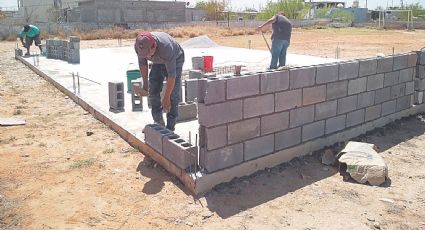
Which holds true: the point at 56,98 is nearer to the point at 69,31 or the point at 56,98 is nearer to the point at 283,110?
the point at 283,110

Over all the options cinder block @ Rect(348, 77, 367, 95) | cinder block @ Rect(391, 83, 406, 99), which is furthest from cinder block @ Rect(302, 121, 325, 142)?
cinder block @ Rect(391, 83, 406, 99)

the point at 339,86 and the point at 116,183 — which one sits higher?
the point at 339,86

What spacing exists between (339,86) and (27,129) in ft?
13.6

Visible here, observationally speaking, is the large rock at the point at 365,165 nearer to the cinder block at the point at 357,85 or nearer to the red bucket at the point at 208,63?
the cinder block at the point at 357,85

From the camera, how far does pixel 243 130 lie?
3555 mm

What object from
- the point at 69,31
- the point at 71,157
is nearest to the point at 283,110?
the point at 71,157

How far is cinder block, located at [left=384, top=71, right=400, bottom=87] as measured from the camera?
5.00 m

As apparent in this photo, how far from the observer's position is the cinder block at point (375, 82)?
4.75m

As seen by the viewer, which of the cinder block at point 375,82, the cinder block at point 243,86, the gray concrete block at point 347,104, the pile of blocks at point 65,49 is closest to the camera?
the cinder block at point 243,86

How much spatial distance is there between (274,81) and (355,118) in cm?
159

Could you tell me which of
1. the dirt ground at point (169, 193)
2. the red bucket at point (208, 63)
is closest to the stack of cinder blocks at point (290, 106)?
the dirt ground at point (169, 193)

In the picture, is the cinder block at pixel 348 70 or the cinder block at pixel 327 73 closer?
the cinder block at pixel 327 73

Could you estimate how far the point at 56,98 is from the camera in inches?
277

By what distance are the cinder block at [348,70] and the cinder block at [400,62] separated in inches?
36.3
